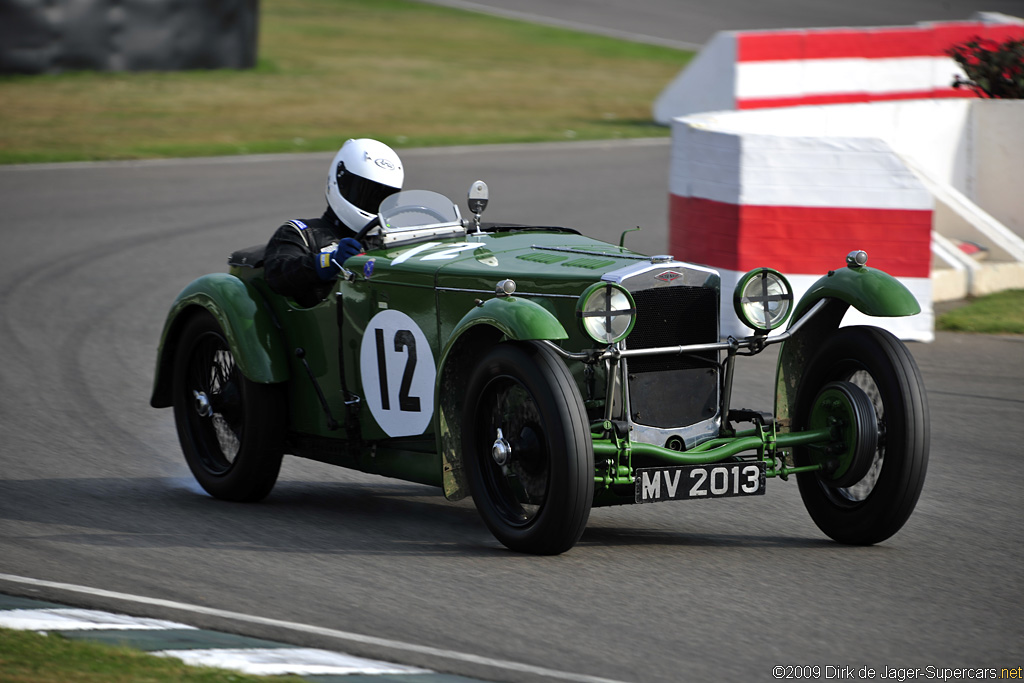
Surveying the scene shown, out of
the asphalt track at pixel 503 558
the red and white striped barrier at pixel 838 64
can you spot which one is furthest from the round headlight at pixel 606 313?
the red and white striped barrier at pixel 838 64

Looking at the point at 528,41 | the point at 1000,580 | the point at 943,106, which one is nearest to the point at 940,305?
the point at 943,106

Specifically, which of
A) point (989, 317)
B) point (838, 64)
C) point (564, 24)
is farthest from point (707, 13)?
point (989, 317)

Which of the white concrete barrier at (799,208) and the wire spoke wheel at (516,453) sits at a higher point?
the white concrete barrier at (799,208)

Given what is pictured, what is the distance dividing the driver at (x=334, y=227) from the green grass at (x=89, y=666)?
2235 mm

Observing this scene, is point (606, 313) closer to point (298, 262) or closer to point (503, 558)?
point (503, 558)

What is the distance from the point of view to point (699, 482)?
17.3ft

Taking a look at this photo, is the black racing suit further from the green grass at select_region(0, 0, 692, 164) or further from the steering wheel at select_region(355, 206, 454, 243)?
the green grass at select_region(0, 0, 692, 164)

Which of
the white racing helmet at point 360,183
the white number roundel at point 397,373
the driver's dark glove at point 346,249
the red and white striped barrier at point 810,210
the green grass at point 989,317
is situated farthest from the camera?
the green grass at point 989,317

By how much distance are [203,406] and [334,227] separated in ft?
3.44

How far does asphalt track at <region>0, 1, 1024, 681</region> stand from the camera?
447 cm

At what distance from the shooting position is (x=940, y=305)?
11.2m

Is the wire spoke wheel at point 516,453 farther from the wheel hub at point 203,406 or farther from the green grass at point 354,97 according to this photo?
the green grass at point 354,97

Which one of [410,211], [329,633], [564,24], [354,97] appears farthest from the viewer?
[564,24]

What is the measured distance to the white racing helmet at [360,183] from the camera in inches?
253
